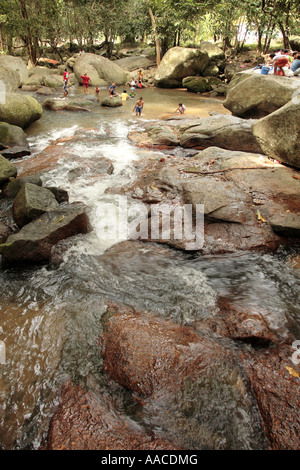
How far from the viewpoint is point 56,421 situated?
2328mm

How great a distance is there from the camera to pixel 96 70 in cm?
2308

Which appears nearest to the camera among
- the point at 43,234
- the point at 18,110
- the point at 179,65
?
the point at 43,234

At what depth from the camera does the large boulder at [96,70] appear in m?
22.8

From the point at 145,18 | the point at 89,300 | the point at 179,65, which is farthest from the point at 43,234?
the point at 145,18

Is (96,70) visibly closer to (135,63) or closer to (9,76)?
(135,63)

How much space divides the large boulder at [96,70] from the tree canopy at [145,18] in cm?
537

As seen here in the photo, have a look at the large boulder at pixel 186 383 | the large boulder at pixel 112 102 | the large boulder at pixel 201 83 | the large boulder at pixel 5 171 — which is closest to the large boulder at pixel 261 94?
the large boulder at pixel 112 102

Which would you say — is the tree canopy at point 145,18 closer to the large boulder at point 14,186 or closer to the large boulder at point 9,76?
the large boulder at point 9,76

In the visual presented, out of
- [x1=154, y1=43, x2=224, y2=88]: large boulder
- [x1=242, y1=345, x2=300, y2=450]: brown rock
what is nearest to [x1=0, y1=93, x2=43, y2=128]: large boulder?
[x1=242, y1=345, x2=300, y2=450]: brown rock

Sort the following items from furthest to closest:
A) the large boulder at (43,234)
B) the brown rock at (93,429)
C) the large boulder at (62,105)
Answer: the large boulder at (62,105) < the large boulder at (43,234) < the brown rock at (93,429)

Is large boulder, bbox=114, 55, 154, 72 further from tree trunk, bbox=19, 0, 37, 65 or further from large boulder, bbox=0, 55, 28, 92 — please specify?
large boulder, bbox=0, 55, 28, 92

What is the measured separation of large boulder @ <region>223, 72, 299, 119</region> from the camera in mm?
9039

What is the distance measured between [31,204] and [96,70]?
22994 mm

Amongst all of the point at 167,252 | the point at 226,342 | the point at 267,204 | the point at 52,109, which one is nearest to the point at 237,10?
the point at 52,109
